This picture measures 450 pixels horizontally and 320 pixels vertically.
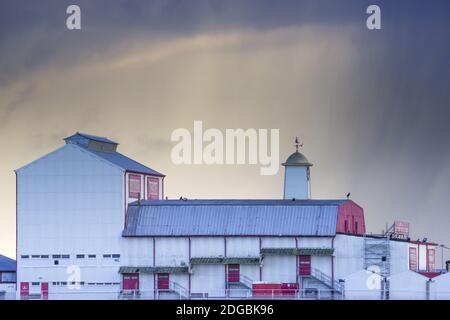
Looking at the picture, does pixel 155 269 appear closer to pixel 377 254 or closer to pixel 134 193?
pixel 134 193

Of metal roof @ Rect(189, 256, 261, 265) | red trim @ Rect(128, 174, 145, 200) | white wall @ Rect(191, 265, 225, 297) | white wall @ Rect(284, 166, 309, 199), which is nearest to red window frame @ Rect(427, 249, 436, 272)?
white wall @ Rect(284, 166, 309, 199)

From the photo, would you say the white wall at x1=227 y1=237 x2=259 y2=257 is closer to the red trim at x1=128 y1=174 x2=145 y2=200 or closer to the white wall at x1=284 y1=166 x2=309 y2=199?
the red trim at x1=128 y1=174 x2=145 y2=200

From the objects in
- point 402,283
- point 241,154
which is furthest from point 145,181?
point 402,283

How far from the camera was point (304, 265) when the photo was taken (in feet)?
327

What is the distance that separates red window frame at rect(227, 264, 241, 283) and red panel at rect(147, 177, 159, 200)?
9383mm

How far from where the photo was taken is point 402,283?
9112 cm

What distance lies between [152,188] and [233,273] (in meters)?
10.3

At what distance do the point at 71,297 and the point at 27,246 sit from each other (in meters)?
9.07

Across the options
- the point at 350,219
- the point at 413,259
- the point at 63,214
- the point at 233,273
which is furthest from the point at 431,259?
the point at 63,214

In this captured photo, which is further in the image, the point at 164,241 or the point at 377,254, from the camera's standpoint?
the point at 164,241

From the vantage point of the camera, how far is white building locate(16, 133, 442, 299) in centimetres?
9938

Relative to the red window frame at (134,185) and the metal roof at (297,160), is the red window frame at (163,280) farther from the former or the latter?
the metal roof at (297,160)

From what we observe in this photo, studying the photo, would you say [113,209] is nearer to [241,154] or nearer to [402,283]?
[241,154]

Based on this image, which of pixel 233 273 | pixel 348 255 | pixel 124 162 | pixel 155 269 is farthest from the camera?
pixel 124 162
